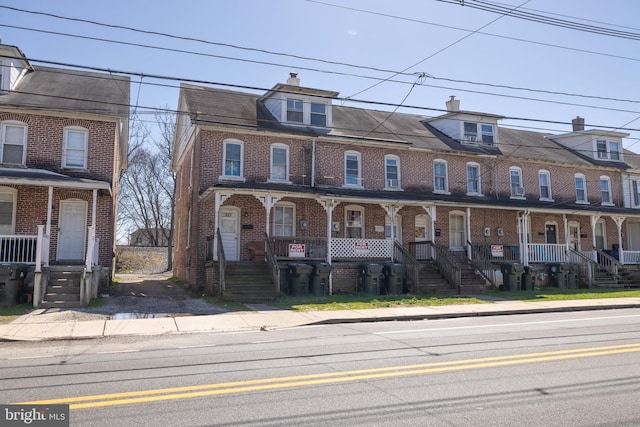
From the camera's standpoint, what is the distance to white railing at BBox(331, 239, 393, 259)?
2112 cm

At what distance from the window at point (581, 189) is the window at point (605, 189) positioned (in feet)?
4.77

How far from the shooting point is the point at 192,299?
58.3 ft

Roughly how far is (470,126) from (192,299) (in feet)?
59.8

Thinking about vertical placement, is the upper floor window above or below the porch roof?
above

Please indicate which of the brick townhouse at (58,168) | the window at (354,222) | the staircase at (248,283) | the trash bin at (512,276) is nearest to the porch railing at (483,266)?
the trash bin at (512,276)

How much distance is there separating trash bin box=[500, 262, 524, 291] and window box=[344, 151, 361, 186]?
7.61 meters

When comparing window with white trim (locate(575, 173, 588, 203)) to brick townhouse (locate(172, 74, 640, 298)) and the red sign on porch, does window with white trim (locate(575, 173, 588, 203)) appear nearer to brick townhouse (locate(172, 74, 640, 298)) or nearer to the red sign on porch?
brick townhouse (locate(172, 74, 640, 298))

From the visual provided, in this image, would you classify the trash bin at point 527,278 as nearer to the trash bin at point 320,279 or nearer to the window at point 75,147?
the trash bin at point 320,279

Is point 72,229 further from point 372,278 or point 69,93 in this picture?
point 372,278

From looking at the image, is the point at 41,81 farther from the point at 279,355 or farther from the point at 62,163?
the point at 279,355

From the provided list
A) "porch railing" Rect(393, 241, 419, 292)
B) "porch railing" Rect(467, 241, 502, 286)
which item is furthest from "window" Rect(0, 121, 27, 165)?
"porch railing" Rect(467, 241, 502, 286)

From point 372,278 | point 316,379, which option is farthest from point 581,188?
point 316,379

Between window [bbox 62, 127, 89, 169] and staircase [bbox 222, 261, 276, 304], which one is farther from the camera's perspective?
window [bbox 62, 127, 89, 169]

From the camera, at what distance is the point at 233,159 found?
21.8 meters
